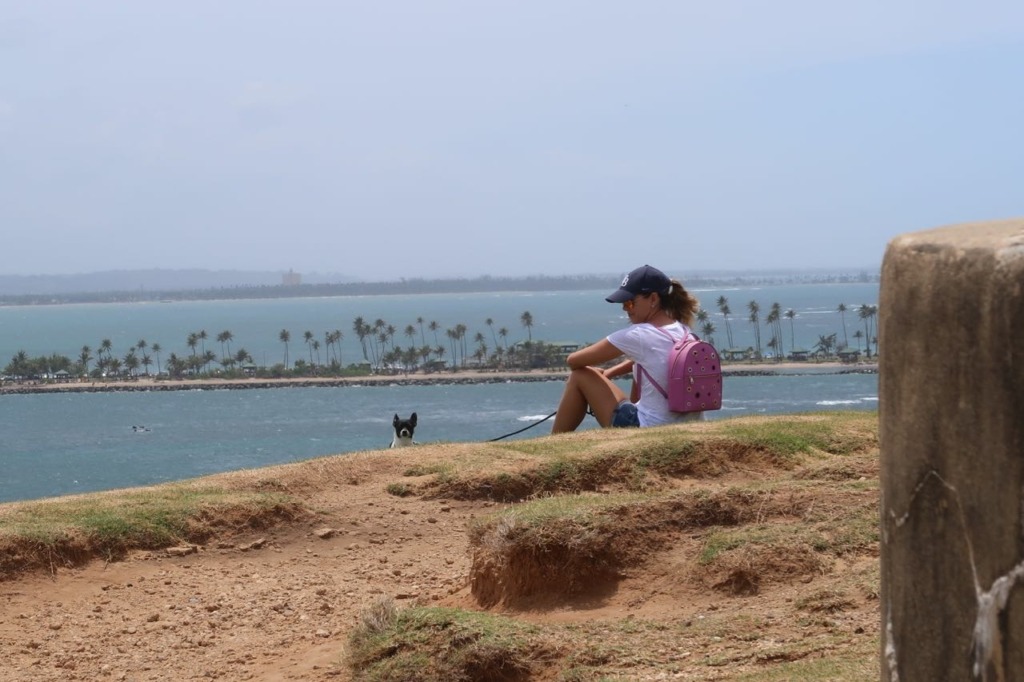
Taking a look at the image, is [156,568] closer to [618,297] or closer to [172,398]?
[618,297]

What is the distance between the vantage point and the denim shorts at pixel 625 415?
32.3 ft

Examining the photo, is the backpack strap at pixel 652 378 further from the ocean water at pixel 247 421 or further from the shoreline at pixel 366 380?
the shoreline at pixel 366 380

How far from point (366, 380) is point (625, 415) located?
135054 mm

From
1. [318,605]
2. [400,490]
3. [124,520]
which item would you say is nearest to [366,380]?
[400,490]

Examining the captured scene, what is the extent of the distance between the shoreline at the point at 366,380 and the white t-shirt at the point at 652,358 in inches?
5009

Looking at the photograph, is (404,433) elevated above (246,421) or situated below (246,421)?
above

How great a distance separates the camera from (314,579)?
294 inches

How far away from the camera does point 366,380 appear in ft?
472

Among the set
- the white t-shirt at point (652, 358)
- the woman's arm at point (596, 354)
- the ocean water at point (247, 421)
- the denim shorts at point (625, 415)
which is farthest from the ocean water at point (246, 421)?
the woman's arm at point (596, 354)

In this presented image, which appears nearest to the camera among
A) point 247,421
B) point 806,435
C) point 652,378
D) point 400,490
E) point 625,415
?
point 400,490

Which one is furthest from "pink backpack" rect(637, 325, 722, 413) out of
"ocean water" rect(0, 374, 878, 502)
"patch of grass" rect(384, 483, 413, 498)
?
"ocean water" rect(0, 374, 878, 502)

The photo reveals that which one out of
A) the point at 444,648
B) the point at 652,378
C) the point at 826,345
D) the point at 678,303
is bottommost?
the point at 826,345

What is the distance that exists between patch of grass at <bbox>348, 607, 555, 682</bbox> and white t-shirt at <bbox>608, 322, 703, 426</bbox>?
3984mm

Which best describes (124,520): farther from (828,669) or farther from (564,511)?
(828,669)
